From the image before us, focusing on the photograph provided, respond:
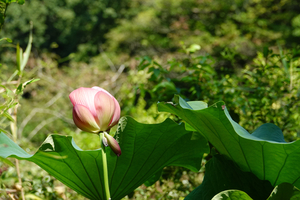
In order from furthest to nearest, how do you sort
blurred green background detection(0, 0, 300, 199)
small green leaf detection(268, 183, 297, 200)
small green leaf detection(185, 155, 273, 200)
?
1. blurred green background detection(0, 0, 300, 199)
2. small green leaf detection(185, 155, 273, 200)
3. small green leaf detection(268, 183, 297, 200)

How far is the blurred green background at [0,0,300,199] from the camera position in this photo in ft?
3.95

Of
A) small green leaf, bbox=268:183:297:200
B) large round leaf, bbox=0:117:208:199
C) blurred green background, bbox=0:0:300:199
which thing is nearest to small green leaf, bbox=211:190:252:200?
small green leaf, bbox=268:183:297:200

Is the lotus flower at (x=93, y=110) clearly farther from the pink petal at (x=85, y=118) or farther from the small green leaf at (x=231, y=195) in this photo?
the small green leaf at (x=231, y=195)

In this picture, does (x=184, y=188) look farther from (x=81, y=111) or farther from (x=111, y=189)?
(x=81, y=111)

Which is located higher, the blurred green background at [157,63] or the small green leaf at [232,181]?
the small green leaf at [232,181]

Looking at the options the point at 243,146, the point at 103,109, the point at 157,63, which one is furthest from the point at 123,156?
the point at 157,63

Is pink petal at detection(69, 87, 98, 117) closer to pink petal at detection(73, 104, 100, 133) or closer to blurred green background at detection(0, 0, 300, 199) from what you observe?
pink petal at detection(73, 104, 100, 133)

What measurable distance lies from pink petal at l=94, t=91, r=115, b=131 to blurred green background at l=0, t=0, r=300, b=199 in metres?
0.34

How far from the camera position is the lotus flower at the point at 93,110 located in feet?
1.63

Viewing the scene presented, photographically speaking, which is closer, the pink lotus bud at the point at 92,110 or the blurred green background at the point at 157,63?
the pink lotus bud at the point at 92,110

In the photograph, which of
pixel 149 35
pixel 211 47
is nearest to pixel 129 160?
pixel 211 47

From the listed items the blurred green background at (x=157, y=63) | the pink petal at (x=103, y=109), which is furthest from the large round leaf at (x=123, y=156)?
the blurred green background at (x=157, y=63)

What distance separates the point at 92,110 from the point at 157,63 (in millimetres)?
799

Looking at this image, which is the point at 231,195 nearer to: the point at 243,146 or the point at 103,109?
the point at 243,146
